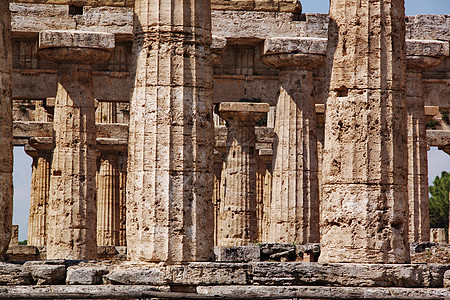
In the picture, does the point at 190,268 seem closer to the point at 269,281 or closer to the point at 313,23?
the point at 269,281

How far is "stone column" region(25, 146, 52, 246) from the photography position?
35.4 meters

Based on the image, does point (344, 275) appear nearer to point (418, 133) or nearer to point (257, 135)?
point (418, 133)

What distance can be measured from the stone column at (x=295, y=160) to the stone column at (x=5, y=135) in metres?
8.80

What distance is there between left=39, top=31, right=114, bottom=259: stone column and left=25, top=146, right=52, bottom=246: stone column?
33.8 feet

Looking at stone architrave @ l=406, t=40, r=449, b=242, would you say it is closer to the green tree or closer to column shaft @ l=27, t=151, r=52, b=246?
column shaft @ l=27, t=151, r=52, b=246

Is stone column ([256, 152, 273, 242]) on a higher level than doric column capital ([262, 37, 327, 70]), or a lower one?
lower

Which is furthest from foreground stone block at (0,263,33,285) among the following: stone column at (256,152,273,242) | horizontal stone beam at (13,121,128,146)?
stone column at (256,152,273,242)

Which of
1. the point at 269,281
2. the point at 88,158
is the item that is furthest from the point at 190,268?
the point at 88,158

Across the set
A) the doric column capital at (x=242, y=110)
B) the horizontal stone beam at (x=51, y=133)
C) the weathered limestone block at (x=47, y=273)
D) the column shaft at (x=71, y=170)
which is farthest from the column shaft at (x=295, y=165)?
the weathered limestone block at (x=47, y=273)

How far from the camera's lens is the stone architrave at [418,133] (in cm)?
2670

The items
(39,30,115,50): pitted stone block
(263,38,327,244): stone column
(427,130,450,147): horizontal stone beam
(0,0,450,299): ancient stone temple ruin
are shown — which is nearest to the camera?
(0,0,450,299): ancient stone temple ruin

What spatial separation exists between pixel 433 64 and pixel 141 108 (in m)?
12.1

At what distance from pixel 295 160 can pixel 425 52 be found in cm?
481

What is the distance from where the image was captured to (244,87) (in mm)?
28250
